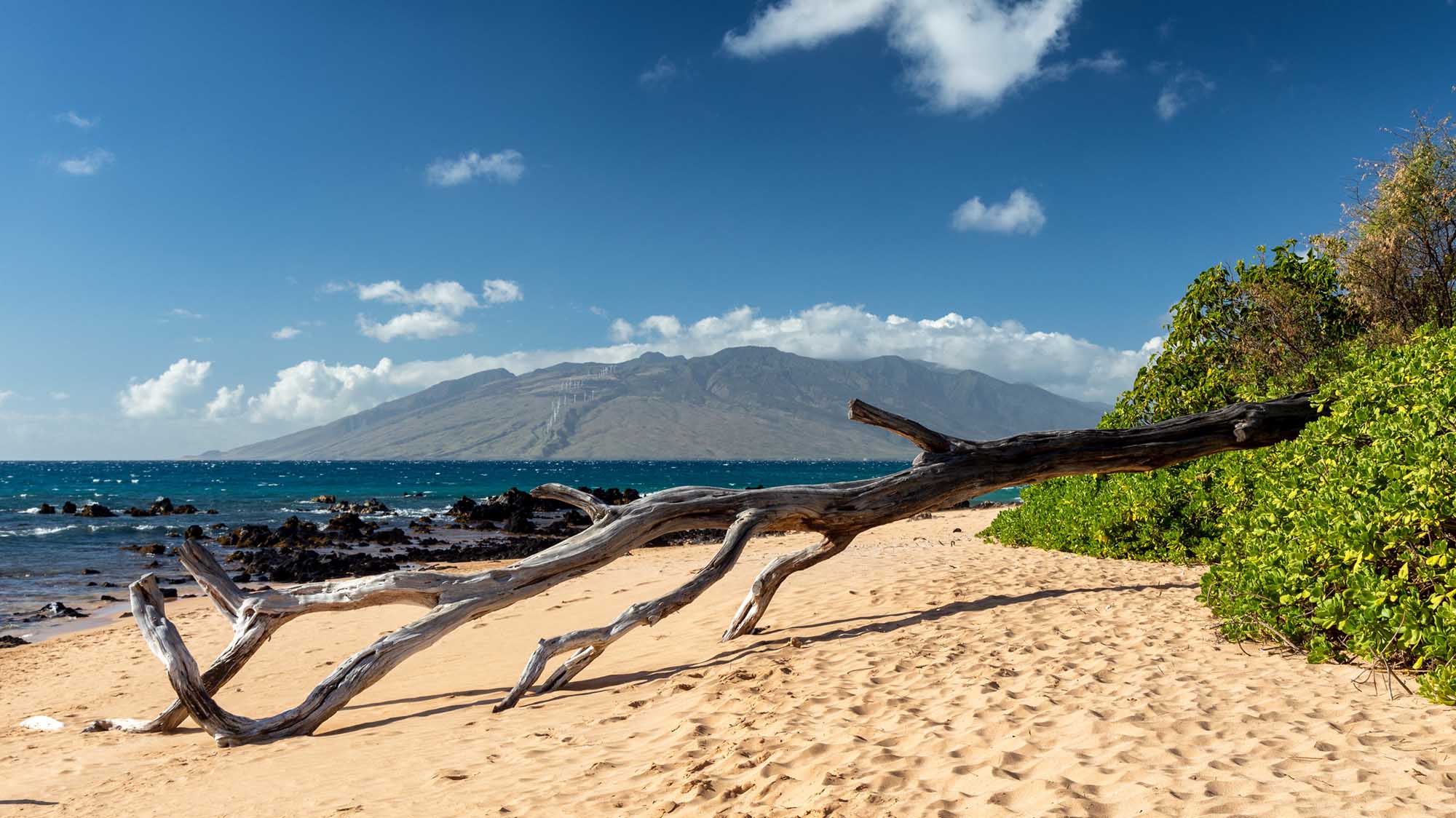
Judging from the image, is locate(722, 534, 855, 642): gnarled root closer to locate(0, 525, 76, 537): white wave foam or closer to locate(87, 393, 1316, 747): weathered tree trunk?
locate(87, 393, 1316, 747): weathered tree trunk

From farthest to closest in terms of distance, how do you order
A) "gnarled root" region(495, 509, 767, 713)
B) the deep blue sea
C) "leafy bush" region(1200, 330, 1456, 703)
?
the deep blue sea → "gnarled root" region(495, 509, 767, 713) → "leafy bush" region(1200, 330, 1456, 703)

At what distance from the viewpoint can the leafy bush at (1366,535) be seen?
18.9 feet

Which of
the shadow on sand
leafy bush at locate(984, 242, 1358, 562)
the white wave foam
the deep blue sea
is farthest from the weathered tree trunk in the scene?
the white wave foam

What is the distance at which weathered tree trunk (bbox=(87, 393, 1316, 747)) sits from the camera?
7.20 metres

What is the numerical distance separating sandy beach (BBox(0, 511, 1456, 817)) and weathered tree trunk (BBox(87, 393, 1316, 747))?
0.35 meters

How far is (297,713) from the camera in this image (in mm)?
6973

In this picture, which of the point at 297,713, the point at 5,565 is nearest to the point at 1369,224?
the point at 297,713

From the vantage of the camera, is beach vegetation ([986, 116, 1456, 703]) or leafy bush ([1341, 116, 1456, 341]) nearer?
beach vegetation ([986, 116, 1456, 703])

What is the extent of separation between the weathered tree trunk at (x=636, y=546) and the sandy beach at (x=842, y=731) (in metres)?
0.35

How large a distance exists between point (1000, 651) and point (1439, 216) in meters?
13.3

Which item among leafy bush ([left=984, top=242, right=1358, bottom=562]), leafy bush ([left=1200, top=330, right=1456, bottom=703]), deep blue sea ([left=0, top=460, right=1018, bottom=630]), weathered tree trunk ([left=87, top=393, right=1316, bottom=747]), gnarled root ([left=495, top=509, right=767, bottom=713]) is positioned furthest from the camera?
deep blue sea ([left=0, top=460, right=1018, bottom=630])

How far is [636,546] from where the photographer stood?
8453 millimetres

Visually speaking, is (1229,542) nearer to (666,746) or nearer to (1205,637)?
(1205,637)

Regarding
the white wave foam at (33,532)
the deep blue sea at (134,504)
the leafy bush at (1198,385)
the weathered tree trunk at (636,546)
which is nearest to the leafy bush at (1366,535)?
the weathered tree trunk at (636,546)
